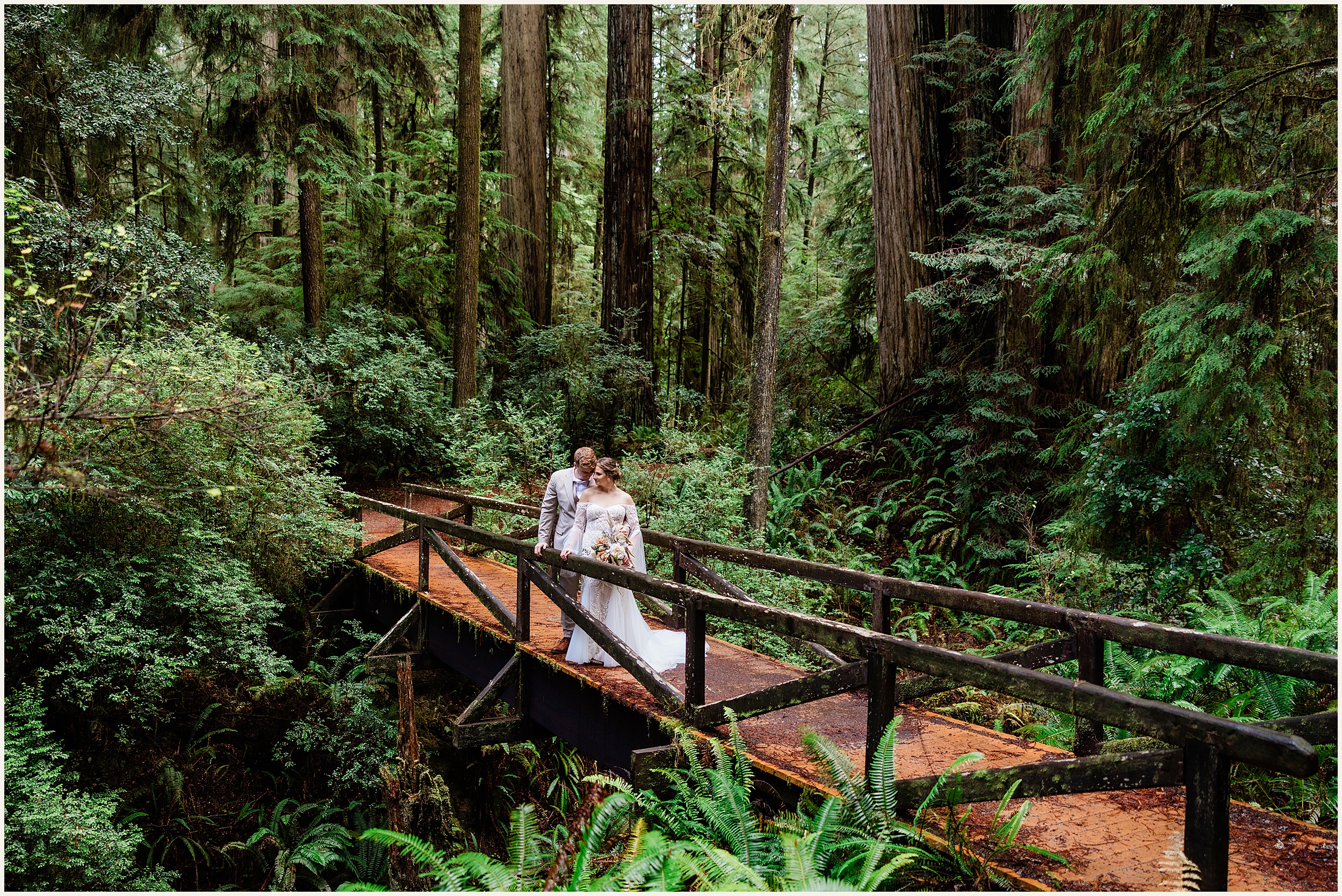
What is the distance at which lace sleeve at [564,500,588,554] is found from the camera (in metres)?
A: 6.44

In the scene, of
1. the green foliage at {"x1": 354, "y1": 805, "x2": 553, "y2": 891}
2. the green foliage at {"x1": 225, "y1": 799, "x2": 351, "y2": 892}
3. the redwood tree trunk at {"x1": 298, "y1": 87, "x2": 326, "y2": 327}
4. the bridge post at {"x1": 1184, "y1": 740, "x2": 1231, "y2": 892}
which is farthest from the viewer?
the redwood tree trunk at {"x1": 298, "y1": 87, "x2": 326, "y2": 327}

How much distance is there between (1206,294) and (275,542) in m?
8.42

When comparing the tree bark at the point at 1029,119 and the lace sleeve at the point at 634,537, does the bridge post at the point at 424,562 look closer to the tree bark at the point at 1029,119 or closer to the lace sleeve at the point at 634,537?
the lace sleeve at the point at 634,537

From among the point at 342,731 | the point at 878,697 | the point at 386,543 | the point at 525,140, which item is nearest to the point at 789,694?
the point at 878,697

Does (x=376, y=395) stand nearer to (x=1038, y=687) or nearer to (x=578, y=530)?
(x=578, y=530)

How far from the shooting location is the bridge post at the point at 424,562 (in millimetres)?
8430

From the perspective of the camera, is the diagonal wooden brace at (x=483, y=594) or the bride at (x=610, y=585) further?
the diagonal wooden brace at (x=483, y=594)

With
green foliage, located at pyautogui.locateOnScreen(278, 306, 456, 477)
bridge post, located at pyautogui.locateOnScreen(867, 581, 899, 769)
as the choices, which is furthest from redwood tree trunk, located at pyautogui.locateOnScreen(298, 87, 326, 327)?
bridge post, located at pyautogui.locateOnScreen(867, 581, 899, 769)

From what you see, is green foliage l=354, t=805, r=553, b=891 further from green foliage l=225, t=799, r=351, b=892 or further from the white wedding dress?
green foliage l=225, t=799, r=351, b=892

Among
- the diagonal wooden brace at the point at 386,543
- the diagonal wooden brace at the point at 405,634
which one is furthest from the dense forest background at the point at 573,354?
the diagonal wooden brace at the point at 405,634

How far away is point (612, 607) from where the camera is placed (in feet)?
20.2

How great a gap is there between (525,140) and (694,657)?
52.7 feet

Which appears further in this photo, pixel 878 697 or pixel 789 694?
pixel 789 694

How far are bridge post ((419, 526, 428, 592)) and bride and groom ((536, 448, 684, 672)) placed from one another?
2.15 metres
